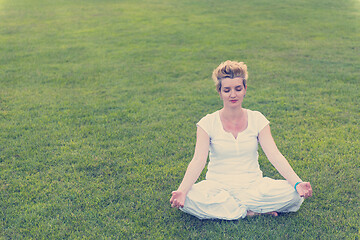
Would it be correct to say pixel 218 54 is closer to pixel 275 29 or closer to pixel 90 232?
pixel 275 29

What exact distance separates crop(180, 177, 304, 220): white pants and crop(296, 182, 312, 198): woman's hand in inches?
7.5

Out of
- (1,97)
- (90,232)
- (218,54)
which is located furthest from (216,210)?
(218,54)

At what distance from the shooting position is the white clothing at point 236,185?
4.34 metres

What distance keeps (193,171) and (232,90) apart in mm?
1007

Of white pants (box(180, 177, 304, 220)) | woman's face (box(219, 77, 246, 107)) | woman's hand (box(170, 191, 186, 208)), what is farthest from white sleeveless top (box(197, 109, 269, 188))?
woman's hand (box(170, 191, 186, 208))

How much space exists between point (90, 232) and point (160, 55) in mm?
9203

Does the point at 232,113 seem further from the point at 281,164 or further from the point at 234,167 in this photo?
the point at 281,164

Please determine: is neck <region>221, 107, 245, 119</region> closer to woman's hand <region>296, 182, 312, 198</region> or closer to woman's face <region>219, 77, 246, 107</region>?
woman's face <region>219, 77, 246, 107</region>

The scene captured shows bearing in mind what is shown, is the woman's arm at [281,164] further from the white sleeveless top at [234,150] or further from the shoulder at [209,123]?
the shoulder at [209,123]

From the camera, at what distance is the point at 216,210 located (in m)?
4.42

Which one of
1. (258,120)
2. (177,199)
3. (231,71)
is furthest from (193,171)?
(231,71)

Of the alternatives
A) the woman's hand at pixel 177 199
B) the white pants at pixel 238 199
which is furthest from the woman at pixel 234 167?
the woman's hand at pixel 177 199

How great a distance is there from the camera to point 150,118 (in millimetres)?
7723

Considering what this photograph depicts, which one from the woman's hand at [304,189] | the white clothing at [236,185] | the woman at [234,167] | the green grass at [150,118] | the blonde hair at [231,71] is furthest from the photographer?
the green grass at [150,118]
